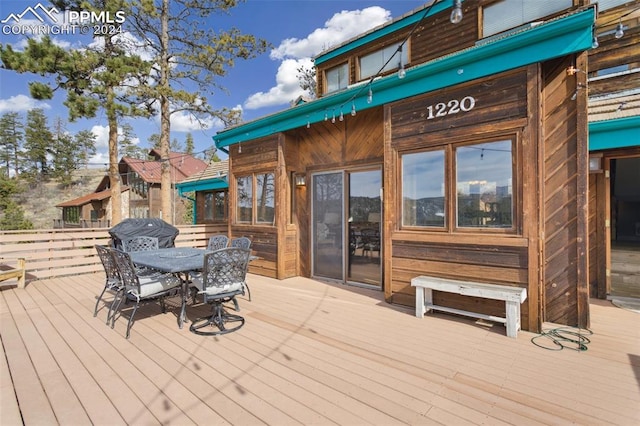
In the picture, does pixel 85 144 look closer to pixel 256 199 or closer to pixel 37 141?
pixel 37 141

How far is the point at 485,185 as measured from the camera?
3525 millimetres

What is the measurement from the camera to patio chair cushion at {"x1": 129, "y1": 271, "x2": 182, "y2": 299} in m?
3.33

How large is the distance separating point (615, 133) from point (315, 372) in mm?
4638

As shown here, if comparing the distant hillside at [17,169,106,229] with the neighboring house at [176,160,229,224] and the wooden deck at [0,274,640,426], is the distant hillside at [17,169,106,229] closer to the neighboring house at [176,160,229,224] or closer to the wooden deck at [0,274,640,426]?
the neighboring house at [176,160,229,224]

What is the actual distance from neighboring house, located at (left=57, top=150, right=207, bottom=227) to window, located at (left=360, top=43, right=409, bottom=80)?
16.3 m

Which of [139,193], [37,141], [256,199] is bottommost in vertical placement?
[256,199]

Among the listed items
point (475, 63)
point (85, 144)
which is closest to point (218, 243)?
point (475, 63)

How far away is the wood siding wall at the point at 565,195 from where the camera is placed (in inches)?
122

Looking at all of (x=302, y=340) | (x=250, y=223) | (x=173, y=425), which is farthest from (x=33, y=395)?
(x=250, y=223)

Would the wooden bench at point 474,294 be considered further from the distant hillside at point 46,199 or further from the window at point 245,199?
the distant hillside at point 46,199

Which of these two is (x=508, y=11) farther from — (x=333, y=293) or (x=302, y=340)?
(x=302, y=340)

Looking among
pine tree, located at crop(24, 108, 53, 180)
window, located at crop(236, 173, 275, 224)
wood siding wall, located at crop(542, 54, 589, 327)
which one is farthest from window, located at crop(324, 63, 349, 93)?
pine tree, located at crop(24, 108, 53, 180)

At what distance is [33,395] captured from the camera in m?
2.14

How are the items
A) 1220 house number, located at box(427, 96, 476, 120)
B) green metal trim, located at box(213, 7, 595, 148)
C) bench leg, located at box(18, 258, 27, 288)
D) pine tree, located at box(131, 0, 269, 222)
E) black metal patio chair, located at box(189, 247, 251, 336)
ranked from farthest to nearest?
pine tree, located at box(131, 0, 269, 222) < bench leg, located at box(18, 258, 27, 288) < 1220 house number, located at box(427, 96, 476, 120) < black metal patio chair, located at box(189, 247, 251, 336) < green metal trim, located at box(213, 7, 595, 148)
